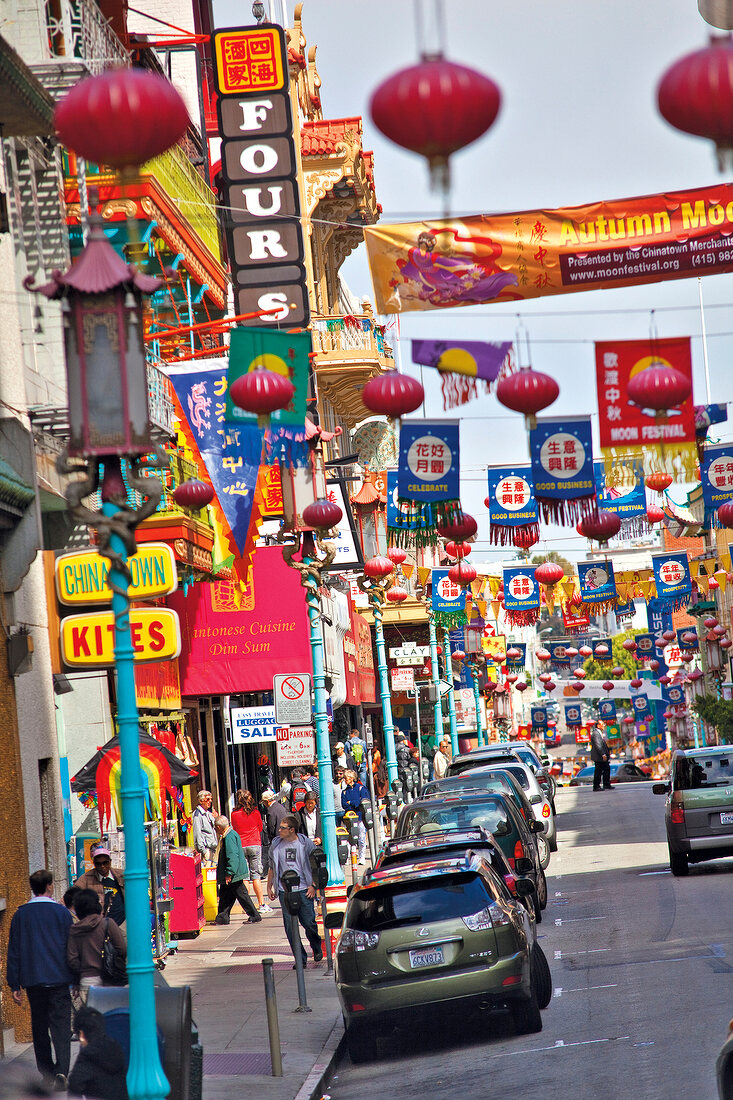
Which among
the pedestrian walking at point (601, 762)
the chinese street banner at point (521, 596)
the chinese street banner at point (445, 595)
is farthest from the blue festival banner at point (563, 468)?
the pedestrian walking at point (601, 762)

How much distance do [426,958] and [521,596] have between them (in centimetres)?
3745

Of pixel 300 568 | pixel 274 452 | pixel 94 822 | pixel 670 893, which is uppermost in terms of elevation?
pixel 274 452

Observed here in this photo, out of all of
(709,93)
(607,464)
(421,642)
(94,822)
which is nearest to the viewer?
(709,93)

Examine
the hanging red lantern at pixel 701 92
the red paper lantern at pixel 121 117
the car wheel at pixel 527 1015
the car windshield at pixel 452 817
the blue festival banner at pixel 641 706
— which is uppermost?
the red paper lantern at pixel 121 117

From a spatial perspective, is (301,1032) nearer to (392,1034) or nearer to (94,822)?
(392,1034)

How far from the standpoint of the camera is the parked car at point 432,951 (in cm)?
1227

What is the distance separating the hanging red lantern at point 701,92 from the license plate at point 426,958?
763 centimetres

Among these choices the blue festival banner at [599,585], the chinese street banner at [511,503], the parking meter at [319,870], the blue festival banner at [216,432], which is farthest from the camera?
the blue festival banner at [599,585]

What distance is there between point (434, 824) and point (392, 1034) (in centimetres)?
457

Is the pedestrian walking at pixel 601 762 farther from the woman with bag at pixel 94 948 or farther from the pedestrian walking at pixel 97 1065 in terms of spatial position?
the pedestrian walking at pixel 97 1065

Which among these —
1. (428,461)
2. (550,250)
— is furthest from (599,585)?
(550,250)

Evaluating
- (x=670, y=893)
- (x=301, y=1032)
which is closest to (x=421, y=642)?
(x=670, y=893)

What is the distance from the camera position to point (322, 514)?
18516 millimetres

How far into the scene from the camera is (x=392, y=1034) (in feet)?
44.9
